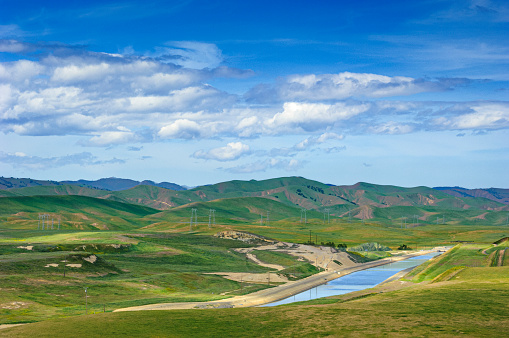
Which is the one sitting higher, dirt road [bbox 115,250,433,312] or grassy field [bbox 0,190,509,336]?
grassy field [bbox 0,190,509,336]

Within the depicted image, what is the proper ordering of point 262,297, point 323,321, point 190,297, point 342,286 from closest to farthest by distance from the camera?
point 323,321, point 190,297, point 262,297, point 342,286

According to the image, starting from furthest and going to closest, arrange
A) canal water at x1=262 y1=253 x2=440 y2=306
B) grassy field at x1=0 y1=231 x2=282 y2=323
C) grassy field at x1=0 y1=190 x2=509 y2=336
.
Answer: canal water at x1=262 y1=253 x2=440 y2=306 < grassy field at x1=0 y1=231 x2=282 y2=323 < grassy field at x1=0 y1=190 x2=509 y2=336

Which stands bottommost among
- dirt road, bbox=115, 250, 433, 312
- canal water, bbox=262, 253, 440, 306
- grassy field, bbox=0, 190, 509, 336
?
canal water, bbox=262, 253, 440, 306

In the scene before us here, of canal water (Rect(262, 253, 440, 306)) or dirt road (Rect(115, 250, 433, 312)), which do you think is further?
canal water (Rect(262, 253, 440, 306))

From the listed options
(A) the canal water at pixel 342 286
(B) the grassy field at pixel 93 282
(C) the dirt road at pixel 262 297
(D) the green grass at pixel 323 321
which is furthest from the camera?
(A) the canal water at pixel 342 286

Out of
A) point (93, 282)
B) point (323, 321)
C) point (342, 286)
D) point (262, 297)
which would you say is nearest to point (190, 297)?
point (262, 297)

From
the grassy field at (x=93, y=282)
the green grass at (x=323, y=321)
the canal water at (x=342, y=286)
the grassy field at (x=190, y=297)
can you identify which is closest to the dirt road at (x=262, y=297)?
the canal water at (x=342, y=286)

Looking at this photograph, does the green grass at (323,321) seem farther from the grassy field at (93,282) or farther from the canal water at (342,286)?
the canal water at (342,286)

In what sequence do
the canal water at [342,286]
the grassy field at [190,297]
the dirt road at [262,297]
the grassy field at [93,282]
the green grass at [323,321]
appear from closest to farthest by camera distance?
1. the green grass at [323,321]
2. the grassy field at [190,297]
3. the dirt road at [262,297]
4. the grassy field at [93,282]
5. the canal water at [342,286]

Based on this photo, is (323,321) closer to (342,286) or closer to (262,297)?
(262,297)

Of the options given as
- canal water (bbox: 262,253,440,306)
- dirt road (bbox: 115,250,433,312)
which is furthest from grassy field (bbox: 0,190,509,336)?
canal water (bbox: 262,253,440,306)

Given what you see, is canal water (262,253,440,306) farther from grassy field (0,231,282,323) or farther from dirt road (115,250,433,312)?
grassy field (0,231,282,323)
